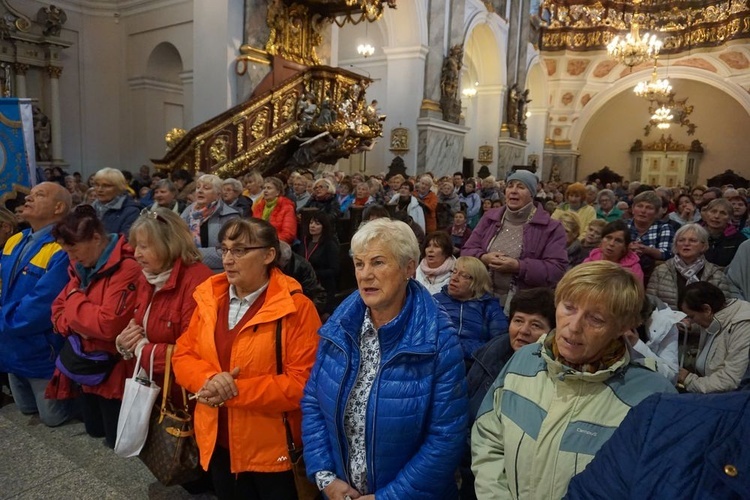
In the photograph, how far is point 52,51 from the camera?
484 inches

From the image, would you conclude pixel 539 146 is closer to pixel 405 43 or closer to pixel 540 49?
pixel 540 49

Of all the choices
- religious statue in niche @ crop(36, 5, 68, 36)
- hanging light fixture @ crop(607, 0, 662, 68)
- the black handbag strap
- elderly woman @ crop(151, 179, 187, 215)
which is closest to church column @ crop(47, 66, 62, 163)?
religious statue in niche @ crop(36, 5, 68, 36)

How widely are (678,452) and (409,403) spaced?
0.88 metres

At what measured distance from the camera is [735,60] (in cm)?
2120

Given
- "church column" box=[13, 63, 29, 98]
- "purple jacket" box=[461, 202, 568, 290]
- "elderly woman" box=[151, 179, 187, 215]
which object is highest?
"church column" box=[13, 63, 29, 98]

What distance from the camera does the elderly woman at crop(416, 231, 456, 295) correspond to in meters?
3.45

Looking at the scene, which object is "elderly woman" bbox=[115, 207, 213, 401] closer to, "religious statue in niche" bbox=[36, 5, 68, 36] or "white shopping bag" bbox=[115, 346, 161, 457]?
"white shopping bag" bbox=[115, 346, 161, 457]

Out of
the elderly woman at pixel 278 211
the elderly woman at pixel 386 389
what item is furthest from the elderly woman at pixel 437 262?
the elderly woman at pixel 278 211

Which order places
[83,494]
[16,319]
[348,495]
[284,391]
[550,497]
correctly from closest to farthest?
[550,497] → [348,495] → [284,391] → [83,494] → [16,319]

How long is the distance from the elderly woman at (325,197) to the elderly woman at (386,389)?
4.15m

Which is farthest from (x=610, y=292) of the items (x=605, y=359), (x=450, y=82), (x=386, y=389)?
(x=450, y=82)

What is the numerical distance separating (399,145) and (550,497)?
12.9 meters

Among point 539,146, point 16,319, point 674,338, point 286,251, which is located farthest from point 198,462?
point 539,146

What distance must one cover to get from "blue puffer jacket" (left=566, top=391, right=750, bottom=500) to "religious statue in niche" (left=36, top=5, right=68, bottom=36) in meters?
15.1
